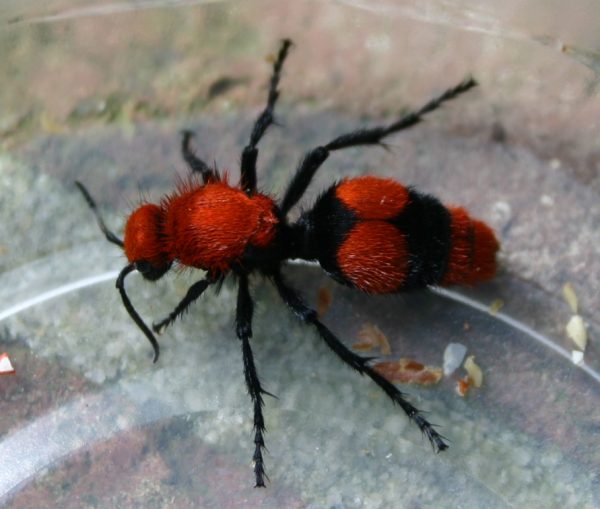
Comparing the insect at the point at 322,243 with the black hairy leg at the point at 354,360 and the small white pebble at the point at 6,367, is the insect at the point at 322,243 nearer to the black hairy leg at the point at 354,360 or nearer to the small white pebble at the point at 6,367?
the black hairy leg at the point at 354,360

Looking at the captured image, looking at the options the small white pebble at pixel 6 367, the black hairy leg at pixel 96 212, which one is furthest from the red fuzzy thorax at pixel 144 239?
the small white pebble at pixel 6 367

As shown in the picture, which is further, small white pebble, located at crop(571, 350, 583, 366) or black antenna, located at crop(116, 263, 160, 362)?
small white pebble, located at crop(571, 350, 583, 366)

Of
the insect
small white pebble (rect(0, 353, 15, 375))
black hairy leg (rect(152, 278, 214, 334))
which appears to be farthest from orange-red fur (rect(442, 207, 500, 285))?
small white pebble (rect(0, 353, 15, 375))

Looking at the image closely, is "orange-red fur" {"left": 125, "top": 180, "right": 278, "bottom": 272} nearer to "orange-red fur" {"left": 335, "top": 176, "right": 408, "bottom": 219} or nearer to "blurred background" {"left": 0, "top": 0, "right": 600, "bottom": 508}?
"orange-red fur" {"left": 335, "top": 176, "right": 408, "bottom": 219}

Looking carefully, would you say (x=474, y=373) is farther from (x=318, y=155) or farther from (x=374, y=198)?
(x=318, y=155)

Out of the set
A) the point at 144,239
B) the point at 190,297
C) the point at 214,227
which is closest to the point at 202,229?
the point at 214,227
